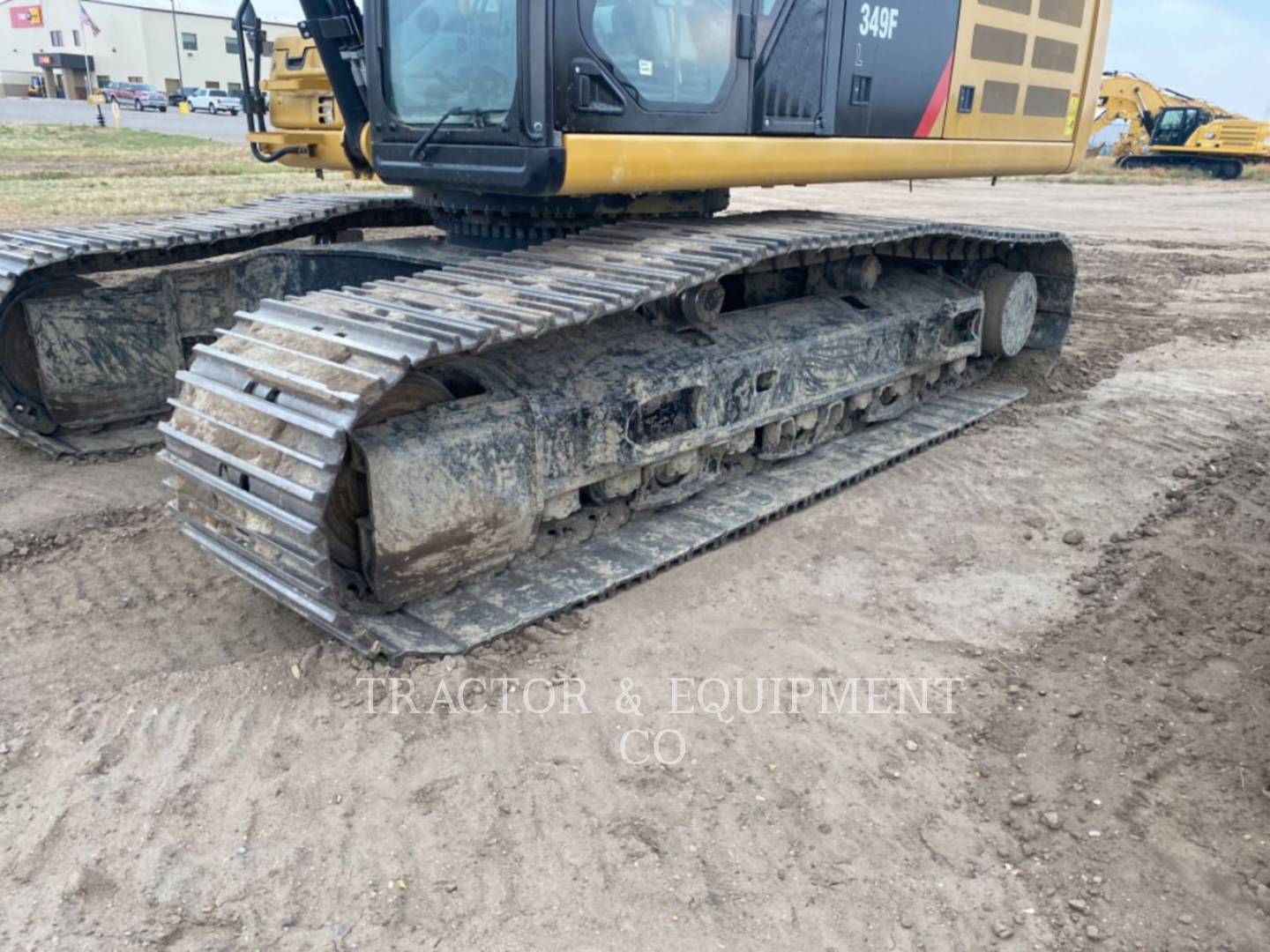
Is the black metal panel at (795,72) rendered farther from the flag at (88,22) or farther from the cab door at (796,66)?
the flag at (88,22)

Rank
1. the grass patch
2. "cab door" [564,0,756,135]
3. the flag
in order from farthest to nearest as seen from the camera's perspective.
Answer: the flag, the grass patch, "cab door" [564,0,756,135]

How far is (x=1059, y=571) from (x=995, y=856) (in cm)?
206

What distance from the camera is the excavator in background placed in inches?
1152

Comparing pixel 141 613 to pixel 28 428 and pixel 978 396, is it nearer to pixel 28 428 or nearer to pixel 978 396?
pixel 28 428

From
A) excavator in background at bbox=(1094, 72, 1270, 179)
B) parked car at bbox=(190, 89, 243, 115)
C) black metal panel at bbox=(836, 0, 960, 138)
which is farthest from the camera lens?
parked car at bbox=(190, 89, 243, 115)

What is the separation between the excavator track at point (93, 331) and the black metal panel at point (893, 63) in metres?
3.02

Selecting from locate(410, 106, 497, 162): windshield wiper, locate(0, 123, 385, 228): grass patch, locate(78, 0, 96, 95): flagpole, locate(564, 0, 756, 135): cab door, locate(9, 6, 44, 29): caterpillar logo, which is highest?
locate(9, 6, 44, 29): caterpillar logo

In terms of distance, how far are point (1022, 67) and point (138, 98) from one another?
54351mm

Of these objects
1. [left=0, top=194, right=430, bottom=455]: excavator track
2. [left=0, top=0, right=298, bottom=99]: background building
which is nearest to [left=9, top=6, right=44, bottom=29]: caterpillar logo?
[left=0, top=0, right=298, bottom=99]: background building

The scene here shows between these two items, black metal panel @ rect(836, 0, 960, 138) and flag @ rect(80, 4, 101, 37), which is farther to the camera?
flag @ rect(80, 4, 101, 37)

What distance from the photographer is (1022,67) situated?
646cm

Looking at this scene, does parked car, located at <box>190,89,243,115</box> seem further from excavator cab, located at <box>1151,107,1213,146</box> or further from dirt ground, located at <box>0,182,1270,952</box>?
dirt ground, located at <box>0,182,1270,952</box>

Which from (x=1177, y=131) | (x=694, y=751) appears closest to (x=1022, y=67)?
(x=694, y=751)

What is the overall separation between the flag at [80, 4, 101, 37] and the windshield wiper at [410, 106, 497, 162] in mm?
74878
